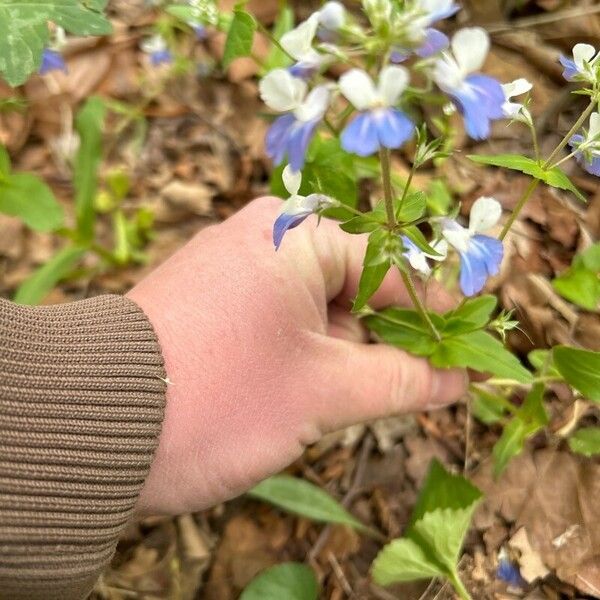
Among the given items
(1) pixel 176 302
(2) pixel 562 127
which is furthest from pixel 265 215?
(2) pixel 562 127

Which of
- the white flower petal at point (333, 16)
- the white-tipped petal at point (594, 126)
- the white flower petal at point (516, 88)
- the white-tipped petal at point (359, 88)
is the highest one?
the white flower petal at point (333, 16)

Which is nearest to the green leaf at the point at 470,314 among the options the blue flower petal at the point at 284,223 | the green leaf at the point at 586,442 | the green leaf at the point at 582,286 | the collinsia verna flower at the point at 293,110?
the green leaf at the point at 582,286

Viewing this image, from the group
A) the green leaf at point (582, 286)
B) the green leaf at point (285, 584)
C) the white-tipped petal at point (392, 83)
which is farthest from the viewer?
the green leaf at point (285, 584)

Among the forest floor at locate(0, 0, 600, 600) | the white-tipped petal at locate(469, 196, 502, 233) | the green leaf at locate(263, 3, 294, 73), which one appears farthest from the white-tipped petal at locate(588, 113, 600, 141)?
the green leaf at locate(263, 3, 294, 73)

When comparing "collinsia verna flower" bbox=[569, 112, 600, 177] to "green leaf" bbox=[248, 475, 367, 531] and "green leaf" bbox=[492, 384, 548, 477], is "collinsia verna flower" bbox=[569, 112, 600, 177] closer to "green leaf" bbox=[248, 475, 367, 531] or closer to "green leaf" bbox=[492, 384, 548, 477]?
"green leaf" bbox=[492, 384, 548, 477]

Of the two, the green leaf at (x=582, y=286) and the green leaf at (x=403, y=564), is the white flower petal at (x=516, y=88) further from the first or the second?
the green leaf at (x=403, y=564)
